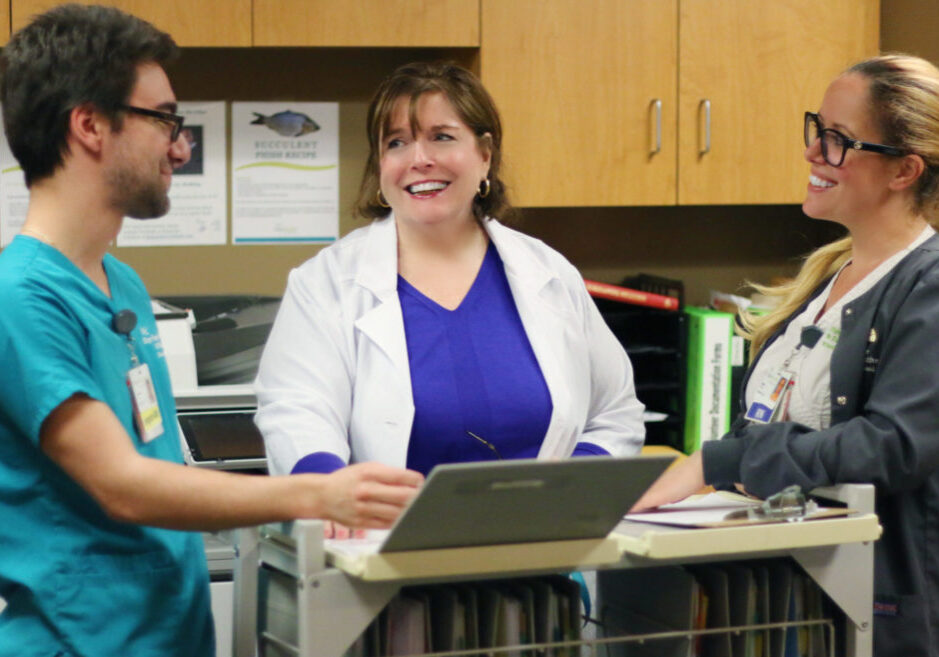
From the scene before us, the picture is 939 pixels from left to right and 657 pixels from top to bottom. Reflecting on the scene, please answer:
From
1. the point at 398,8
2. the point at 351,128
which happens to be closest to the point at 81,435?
the point at 398,8

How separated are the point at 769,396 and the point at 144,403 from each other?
0.93 metres

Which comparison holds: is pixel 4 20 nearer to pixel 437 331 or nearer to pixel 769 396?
pixel 437 331

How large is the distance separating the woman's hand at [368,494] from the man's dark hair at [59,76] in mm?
513

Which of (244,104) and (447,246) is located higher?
(244,104)

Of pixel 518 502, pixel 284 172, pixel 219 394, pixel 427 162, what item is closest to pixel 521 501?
pixel 518 502

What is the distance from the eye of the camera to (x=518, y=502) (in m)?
1.27

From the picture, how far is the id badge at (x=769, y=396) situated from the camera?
1818 millimetres

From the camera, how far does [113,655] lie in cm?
140

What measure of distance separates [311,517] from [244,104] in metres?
2.05

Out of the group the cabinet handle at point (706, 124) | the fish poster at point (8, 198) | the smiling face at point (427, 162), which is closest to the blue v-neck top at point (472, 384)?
the smiling face at point (427, 162)

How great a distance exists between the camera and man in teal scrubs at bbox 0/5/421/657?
1325mm

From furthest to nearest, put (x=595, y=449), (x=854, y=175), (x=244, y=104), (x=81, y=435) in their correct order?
(x=244, y=104), (x=595, y=449), (x=854, y=175), (x=81, y=435)

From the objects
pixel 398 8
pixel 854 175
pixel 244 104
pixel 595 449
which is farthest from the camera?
pixel 244 104

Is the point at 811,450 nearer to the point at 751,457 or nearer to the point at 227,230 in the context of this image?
the point at 751,457
